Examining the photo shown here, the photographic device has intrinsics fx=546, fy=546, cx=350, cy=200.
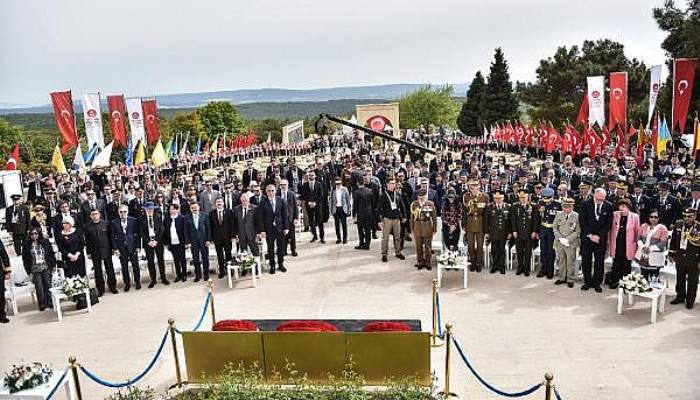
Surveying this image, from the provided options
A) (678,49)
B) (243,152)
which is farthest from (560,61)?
(243,152)

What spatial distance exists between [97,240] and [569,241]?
29.6 ft

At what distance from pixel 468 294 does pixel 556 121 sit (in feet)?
97.3

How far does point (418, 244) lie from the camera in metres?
11.6

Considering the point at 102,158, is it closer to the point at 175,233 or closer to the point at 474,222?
the point at 175,233

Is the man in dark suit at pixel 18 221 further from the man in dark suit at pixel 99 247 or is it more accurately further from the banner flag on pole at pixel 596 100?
the banner flag on pole at pixel 596 100

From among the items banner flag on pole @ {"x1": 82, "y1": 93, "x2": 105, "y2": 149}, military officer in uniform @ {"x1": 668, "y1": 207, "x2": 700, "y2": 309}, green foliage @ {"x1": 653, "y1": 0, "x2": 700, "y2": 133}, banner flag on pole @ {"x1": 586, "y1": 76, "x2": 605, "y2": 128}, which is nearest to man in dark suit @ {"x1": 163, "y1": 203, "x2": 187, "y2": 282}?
military officer in uniform @ {"x1": 668, "y1": 207, "x2": 700, "y2": 309}

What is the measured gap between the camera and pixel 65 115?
18.5 metres

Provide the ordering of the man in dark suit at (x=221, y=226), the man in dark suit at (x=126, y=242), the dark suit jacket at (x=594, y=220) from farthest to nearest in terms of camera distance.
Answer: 1. the man in dark suit at (x=221, y=226)
2. the man in dark suit at (x=126, y=242)
3. the dark suit jacket at (x=594, y=220)

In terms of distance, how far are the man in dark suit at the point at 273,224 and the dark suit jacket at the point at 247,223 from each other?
0.15 m

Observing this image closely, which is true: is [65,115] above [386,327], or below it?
above

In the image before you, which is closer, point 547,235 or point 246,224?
point 547,235

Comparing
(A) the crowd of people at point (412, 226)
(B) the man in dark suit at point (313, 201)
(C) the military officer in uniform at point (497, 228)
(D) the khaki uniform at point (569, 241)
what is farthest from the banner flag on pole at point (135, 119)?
(D) the khaki uniform at point (569, 241)

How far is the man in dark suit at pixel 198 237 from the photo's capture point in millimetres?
Answer: 11219

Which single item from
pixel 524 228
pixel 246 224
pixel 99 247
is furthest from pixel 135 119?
pixel 524 228
